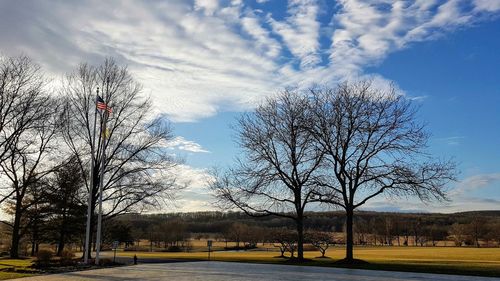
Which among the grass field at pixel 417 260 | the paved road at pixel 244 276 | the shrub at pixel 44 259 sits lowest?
the grass field at pixel 417 260

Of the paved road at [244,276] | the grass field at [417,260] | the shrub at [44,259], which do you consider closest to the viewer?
the paved road at [244,276]

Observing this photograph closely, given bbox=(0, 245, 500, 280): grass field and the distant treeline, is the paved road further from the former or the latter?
the distant treeline

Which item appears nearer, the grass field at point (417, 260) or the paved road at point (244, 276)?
the paved road at point (244, 276)

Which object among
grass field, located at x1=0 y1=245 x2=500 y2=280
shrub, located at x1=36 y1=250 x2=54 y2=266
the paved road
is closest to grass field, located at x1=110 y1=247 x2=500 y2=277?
grass field, located at x1=0 y1=245 x2=500 y2=280

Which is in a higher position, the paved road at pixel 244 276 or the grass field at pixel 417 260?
the paved road at pixel 244 276

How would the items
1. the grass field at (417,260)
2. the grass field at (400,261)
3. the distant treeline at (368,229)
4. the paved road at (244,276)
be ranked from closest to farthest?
1. the paved road at (244,276)
2. the grass field at (400,261)
3. the grass field at (417,260)
4. the distant treeline at (368,229)

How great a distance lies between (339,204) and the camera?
3534 centimetres

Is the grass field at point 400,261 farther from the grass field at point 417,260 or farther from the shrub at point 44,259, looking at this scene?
the shrub at point 44,259

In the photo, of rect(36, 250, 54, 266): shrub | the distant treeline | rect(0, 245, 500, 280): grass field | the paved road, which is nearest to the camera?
the paved road

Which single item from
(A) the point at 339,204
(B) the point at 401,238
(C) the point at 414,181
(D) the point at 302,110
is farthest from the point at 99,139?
(B) the point at 401,238

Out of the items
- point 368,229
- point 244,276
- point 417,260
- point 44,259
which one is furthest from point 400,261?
point 368,229

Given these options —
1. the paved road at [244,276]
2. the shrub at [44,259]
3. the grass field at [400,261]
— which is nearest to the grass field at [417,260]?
the grass field at [400,261]

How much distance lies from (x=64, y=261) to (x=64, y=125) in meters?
10.9

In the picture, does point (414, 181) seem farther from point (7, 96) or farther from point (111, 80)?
point (7, 96)
